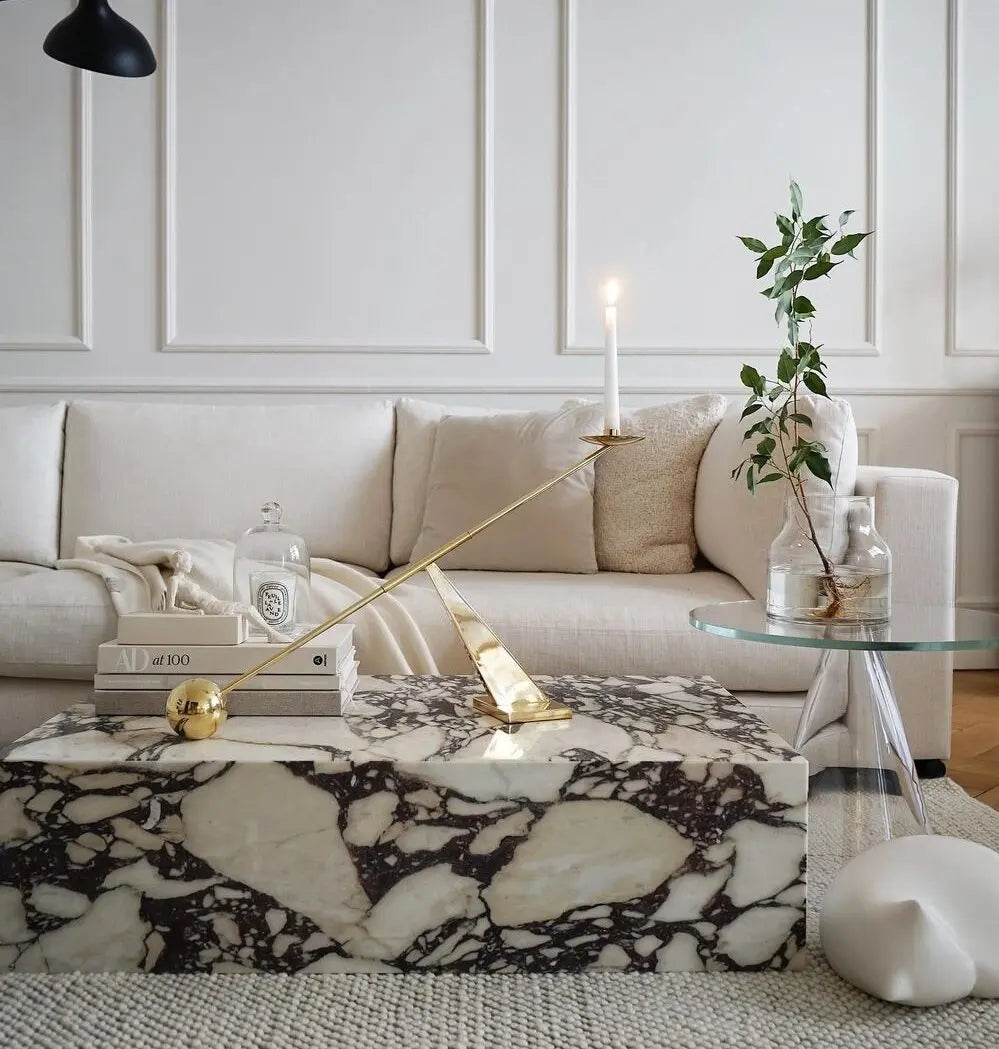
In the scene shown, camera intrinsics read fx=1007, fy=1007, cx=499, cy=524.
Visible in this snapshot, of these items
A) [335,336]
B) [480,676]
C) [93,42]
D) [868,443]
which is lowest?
[480,676]

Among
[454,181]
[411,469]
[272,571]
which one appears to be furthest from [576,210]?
[272,571]

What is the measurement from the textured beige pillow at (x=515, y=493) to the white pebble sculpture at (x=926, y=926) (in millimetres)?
1151

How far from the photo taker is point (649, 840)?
114 centimetres

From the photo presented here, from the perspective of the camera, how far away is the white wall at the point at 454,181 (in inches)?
123

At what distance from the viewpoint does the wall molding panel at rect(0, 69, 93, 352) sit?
310 cm

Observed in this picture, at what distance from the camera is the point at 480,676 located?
1313 millimetres

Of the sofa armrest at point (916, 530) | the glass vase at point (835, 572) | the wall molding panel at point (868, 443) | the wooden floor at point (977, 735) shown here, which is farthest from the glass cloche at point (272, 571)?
the wall molding panel at point (868, 443)

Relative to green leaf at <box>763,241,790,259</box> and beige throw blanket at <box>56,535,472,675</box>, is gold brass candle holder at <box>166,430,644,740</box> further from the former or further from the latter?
beige throw blanket at <box>56,535,472,675</box>

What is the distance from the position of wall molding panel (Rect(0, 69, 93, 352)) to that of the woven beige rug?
2385 millimetres

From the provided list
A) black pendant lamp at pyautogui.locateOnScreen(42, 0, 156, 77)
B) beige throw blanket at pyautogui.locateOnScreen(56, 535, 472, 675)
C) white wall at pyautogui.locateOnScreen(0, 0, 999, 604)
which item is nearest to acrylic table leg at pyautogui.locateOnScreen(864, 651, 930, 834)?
beige throw blanket at pyautogui.locateOnScreen(56, 535, 472, 675)

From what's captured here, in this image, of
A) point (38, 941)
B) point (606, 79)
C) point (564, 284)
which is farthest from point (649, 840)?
point (606, 79)

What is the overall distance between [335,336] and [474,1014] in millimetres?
2385

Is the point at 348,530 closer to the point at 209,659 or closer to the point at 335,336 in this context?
the point at 335,336

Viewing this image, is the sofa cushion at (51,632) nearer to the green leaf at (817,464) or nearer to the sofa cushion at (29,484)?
the sofa cushion at (29,484)
